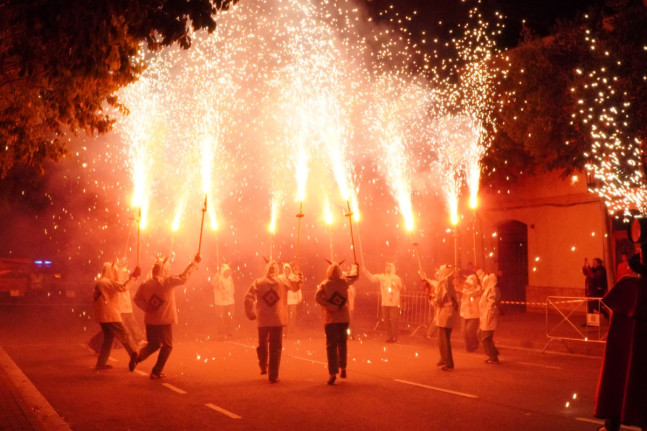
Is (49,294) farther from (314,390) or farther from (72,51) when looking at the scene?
(72,51)

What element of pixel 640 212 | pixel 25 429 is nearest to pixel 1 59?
pixel 25 429

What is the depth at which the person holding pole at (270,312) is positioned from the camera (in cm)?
1027

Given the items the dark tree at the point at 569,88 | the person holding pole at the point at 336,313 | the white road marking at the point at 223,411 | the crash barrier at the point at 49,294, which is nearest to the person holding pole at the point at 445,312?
the person holding pole at the point at 336,313

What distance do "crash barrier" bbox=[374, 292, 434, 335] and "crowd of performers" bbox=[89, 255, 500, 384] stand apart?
4.17 m

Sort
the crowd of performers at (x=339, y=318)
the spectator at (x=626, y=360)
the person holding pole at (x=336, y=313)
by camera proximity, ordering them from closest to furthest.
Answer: the spectator at (x=626, y=360), the crowd of performers at (x=339, y=318), the person holding pole at (x=336, y=313)

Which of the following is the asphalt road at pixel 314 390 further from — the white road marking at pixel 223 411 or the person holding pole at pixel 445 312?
the person holding pole at pixel 445 312

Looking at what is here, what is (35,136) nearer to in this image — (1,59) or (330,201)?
(1,59)

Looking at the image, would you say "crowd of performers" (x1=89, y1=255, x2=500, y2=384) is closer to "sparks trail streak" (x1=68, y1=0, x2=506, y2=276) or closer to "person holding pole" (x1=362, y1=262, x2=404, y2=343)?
"person holding pole" (x1=362, y1=262, x2=404, y2=343)

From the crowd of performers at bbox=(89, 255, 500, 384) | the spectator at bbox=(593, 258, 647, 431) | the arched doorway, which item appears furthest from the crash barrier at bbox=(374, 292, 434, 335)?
the spectator at bbox=(593, 258, 647, 431)

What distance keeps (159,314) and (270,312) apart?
161 centimetres

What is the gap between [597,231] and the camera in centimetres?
2120

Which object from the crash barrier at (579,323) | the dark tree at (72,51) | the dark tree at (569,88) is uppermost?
the dark tree at (569,88)

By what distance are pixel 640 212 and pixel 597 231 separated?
510cm

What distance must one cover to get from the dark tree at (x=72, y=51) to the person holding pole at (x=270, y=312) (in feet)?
11.0
